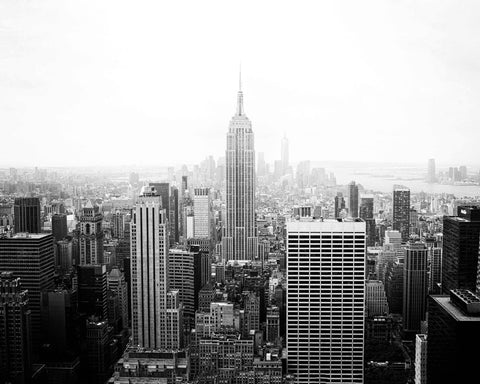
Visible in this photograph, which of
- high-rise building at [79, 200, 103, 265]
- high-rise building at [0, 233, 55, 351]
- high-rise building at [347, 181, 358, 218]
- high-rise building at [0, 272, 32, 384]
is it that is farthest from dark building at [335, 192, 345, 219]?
high-rise building at [0, 272, 32, 384]

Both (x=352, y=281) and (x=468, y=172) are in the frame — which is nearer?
(x=468, y=172)

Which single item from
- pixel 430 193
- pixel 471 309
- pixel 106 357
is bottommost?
pixel 106 357

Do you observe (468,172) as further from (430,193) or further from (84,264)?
(84,264)

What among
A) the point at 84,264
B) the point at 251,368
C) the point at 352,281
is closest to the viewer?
the point at 251,368

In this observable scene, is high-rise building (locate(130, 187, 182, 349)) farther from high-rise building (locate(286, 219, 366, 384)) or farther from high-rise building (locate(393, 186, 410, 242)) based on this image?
high-rise building (locate(393, 186, 410, 242))

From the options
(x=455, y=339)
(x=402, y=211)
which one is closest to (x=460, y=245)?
(x=402, y=211)

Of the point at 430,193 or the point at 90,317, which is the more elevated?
the point at 430,193

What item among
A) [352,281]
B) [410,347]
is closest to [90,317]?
[352,281]

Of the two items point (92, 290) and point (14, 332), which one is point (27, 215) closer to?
point (92, 290)
